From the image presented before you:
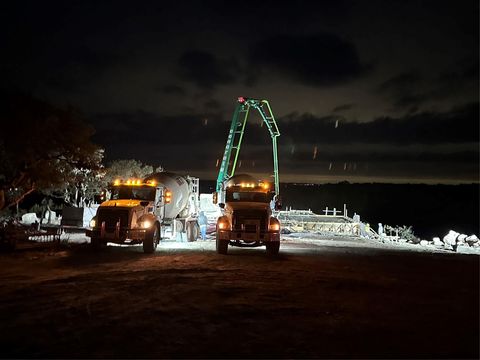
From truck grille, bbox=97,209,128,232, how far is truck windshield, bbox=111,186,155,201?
1689 mm

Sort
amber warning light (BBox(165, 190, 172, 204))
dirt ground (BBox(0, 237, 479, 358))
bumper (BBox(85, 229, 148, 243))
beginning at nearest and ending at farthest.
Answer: dirt ground (BBox(0, 237, 479, 358)) → bumper (BBox(85, 229, 148, 243)) → amber warning light (BBox(165, 190, 172, 204))

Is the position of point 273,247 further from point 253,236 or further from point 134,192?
point 134,192

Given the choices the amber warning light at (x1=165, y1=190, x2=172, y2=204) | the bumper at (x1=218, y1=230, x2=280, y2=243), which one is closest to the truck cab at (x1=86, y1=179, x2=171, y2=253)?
the amber warning light at (x1=165, y1=190, x2=172, y2=204)

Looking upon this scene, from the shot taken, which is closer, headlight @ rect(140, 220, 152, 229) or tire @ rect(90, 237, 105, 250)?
tire @ rect(90, 237, 105, 250)

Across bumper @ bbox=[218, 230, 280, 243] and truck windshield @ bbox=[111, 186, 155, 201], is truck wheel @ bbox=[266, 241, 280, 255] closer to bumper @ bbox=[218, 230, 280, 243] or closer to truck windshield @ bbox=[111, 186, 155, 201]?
bumper @ bbox=[218, 230, 280, 243]

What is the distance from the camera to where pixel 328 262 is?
18125mm

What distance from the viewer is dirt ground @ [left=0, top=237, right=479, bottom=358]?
7.50 m

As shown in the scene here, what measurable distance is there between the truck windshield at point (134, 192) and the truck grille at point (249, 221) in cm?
428

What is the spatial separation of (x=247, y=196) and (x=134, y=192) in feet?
16.6

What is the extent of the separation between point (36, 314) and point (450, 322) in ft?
25.6

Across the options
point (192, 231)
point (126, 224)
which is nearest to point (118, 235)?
point (126, 224)

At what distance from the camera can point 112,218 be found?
20078 millimetres

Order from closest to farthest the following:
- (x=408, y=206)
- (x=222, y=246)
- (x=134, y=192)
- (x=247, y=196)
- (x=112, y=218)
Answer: (x=112, y=218)
(x=222, y=246)
(x=247, y=196)
(x=134, y=192)
(x=408, y=206)

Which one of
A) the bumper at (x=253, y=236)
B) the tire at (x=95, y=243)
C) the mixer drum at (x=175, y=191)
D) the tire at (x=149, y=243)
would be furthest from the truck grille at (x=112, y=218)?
the mixer drum at (x=175, y=191)
